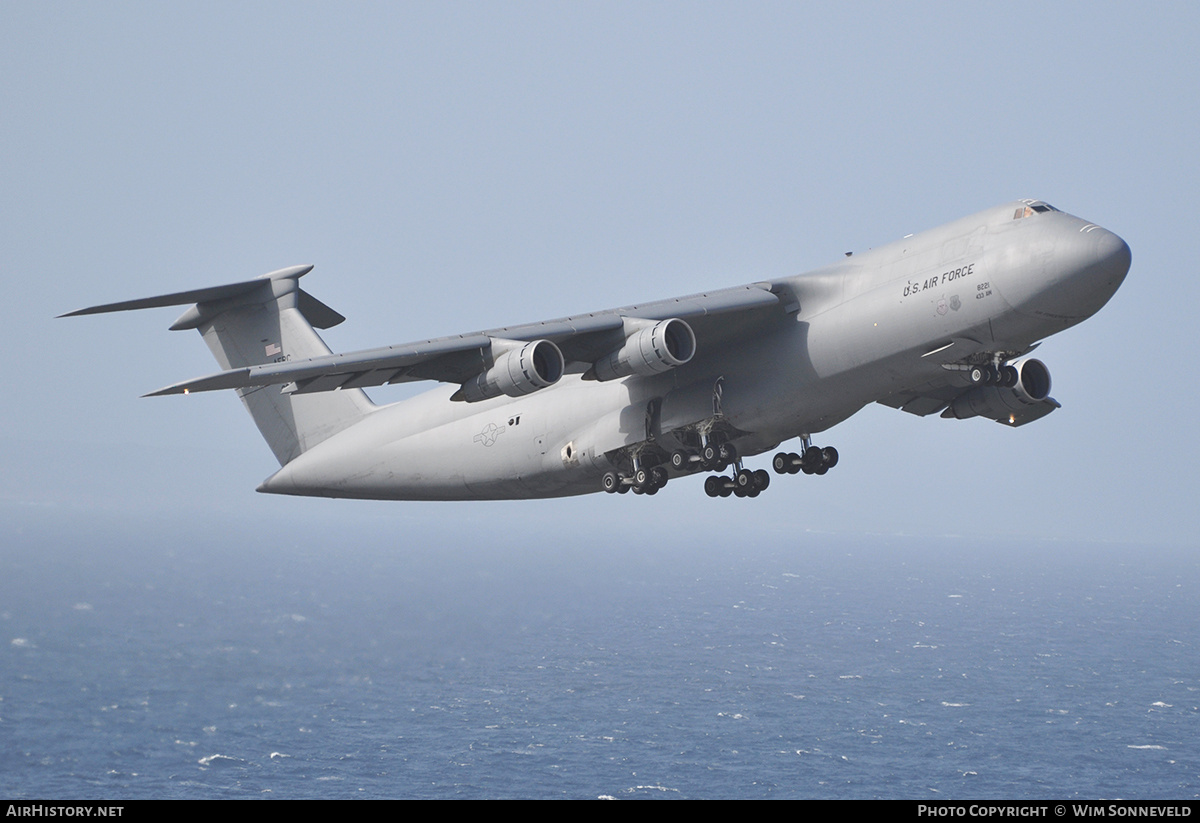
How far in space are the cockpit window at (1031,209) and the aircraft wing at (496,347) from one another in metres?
3.18

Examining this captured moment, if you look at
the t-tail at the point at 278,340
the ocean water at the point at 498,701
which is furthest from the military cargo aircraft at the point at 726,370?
the ocean water at the point at 498,701

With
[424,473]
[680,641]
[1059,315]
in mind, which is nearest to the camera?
[1059,315]

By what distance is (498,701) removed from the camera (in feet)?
171

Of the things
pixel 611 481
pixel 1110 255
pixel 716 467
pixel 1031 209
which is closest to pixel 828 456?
pixel 716 467

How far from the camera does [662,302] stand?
1560 centimetres

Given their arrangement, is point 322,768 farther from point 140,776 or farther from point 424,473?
point 424,473

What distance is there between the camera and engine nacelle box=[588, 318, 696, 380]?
14328 mm

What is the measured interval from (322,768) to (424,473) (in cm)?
2722

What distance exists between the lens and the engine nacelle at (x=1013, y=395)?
1653 centimetres

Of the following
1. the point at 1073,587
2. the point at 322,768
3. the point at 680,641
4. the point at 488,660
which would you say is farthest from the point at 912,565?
the point at 322,768

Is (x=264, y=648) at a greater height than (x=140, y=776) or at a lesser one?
greater

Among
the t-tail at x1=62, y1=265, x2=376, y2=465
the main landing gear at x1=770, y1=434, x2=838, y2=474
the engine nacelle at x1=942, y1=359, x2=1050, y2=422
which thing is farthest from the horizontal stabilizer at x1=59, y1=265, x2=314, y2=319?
the engine nacelle at x1=942, y1=359, x2=1050, y2=422

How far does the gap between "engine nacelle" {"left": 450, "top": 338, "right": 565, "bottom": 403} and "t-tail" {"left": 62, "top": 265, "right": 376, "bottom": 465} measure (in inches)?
266

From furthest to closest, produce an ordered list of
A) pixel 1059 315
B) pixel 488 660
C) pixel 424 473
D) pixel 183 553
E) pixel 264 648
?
pixel 183 553, pixel 488 660, pixel 264 648, pixel 424 473, pixel 1059 315
